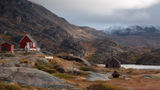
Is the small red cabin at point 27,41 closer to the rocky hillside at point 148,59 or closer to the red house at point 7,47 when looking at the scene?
the red house at point 7,47

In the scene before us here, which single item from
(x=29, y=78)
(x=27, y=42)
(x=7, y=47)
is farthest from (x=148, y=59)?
(x=29, y=78)

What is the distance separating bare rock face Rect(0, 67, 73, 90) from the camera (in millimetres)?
24594

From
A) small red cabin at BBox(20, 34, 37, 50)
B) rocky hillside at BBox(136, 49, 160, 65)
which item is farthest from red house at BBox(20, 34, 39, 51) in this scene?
rocky hillside at BBox(136, 49, 160, 65)

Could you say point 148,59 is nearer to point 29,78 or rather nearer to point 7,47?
point 7,47

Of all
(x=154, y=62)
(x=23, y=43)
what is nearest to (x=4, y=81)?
(x=23, y=43)

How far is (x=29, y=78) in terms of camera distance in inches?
1014

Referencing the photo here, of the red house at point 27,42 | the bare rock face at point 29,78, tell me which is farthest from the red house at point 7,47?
the bare rock face at point 29,78

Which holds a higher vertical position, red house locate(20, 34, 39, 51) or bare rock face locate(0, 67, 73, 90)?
red house locate(20, 34, 39, 51)

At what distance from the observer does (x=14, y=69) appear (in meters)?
27.0

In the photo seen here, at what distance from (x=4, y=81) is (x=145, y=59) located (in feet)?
542

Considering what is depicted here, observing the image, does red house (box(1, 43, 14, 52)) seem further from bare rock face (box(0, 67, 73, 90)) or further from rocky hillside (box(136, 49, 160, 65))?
rocky hillside (box(136, 49, 160, 65))

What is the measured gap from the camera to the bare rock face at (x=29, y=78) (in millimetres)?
24594

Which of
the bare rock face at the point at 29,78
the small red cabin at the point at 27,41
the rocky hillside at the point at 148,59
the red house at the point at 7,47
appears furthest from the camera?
the rocky hillside at the point at 148,59

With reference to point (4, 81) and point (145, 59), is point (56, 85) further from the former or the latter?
A: point (145, 59)
